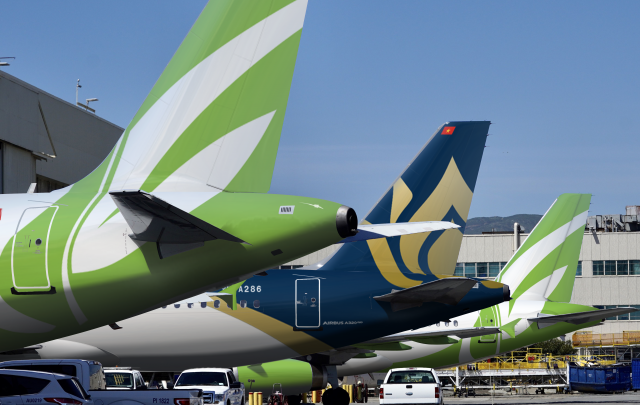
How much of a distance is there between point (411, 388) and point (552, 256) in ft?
34.8

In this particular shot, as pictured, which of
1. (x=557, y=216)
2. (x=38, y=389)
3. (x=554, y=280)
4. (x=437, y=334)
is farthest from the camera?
(x=557, y=216)

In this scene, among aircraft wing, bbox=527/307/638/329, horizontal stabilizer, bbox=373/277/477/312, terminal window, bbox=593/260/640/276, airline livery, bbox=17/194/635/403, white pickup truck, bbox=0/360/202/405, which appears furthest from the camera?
terminal window, bbox=593/260/640/276

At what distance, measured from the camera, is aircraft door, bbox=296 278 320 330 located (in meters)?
18.4

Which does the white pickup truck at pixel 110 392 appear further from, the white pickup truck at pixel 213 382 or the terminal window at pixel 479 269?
the terminal window at pixel 479 269

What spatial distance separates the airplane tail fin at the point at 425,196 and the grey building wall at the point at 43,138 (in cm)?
1592

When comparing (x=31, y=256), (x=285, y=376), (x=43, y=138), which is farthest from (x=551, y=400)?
(x=31, y=256)

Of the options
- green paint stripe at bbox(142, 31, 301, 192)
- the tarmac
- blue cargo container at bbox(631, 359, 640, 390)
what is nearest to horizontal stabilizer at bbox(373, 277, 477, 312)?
green paint stripe at bbox(142, 31, 301, 192)

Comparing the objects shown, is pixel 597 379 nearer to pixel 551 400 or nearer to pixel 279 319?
pixel 551 400

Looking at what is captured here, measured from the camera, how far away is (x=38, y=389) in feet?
36.6

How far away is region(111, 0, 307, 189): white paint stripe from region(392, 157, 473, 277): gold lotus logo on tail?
496 inches

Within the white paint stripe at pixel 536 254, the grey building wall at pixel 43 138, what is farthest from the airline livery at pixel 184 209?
the grey building wall at pixel 43 138

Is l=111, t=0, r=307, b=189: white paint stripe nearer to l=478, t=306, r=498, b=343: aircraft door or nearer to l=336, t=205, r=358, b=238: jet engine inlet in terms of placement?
l=336, t=205, r=358, b=238: jet engine inlet

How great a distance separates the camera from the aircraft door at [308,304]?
60.4 feet

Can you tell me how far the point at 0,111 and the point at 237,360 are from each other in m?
16.3
